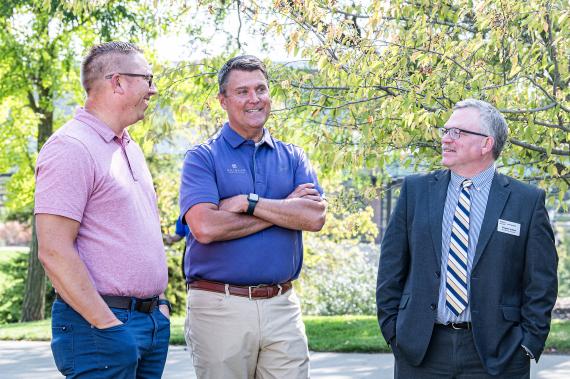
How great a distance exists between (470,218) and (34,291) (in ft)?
52.5

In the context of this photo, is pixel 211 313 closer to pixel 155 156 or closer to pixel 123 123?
pixel 123 123

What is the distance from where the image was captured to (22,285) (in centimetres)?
2178

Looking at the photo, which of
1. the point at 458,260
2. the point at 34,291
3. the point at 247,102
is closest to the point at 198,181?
the point at 247,102

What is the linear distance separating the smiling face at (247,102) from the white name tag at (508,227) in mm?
1292

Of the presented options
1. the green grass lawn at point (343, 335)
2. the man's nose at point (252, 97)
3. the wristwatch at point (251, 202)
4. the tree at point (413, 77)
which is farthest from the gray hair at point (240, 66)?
the green grass lawn at point (343, 335)

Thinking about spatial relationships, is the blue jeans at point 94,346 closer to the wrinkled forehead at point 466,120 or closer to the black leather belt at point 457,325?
the black leather belt at point 457,325

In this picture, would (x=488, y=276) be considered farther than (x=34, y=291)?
No

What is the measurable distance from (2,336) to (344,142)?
6.76 meters

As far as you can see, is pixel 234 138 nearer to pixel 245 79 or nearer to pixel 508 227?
pixel 245 79

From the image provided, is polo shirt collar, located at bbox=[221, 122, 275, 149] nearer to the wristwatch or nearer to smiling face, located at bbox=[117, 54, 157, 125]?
the wristwatch

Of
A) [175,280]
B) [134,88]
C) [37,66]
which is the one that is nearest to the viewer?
[134,88]

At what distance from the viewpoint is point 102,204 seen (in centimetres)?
405

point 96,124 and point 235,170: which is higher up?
point 96,124

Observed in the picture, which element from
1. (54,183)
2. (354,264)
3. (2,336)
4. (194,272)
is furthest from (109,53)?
(354,264)
